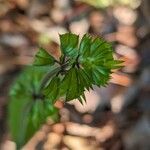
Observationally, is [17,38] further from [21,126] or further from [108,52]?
[108,52]

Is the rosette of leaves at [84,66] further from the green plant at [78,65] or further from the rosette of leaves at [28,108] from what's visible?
the rosette of leaves at [28,108]

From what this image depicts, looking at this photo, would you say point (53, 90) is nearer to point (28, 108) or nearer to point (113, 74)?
point (28, 108)

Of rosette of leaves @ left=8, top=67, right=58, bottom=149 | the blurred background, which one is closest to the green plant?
rosette of leaves @ left=8, top=67, right=58, bottom=149

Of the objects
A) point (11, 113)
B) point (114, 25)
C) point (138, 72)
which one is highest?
point (114, 25)

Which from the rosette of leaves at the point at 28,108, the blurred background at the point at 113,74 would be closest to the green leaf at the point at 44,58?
the rosette of leaves at the point at 28,108

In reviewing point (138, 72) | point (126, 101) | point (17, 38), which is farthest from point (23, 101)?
point (17, 38)

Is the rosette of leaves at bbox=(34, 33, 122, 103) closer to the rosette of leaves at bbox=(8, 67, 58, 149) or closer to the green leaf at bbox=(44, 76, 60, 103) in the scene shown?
the green leaf at bbox=(44, 76, 60, 103)
